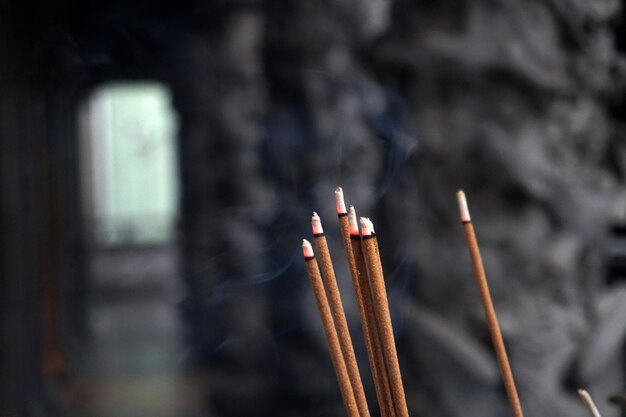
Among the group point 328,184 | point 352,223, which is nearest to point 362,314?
point 352,223

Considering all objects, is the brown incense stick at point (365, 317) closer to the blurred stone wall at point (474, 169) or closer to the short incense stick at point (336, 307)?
the short incense stick at point (336, 307)

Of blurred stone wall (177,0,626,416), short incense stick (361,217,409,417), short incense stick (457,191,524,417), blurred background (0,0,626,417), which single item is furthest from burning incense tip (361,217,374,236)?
blurred stone wall (177,0,626,416)

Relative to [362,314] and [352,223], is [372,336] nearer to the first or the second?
[362,314]

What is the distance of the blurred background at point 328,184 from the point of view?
2152 millimetres

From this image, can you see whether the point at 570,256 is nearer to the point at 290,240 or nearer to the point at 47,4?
the point at 290,240

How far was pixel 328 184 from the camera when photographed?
258 cm

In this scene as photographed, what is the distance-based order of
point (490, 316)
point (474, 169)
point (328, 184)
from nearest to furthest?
point (490, 316) < point (474, 169) < point (328, 184)

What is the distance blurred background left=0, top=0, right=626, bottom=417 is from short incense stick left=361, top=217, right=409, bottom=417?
57cm

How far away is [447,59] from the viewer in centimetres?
223

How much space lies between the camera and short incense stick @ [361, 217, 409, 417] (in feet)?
2.57

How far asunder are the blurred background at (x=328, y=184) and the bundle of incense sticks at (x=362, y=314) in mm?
533

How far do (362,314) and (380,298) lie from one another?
73 mm

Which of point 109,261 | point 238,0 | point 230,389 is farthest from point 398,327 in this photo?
point 109,261

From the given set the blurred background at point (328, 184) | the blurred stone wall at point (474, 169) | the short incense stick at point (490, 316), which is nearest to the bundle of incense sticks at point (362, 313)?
the short incense stick at point (490, 316)
